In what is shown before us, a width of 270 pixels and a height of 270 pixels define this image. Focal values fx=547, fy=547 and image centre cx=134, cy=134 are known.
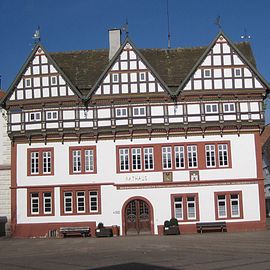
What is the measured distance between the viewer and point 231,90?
42812mm

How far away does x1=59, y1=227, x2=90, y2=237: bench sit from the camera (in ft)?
137

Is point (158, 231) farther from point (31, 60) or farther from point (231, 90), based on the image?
point (31, 60)

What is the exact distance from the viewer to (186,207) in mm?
42125

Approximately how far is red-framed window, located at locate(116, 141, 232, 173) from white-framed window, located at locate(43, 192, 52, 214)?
19.0ft

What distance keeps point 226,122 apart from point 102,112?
383 inches

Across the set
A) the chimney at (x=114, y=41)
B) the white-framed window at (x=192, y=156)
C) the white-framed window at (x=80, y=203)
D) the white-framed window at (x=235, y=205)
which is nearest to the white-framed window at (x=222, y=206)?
the white-framed window at (x=235, y=205)

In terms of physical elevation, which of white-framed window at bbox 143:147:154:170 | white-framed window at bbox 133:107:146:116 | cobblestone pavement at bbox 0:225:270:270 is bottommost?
cobblestone pavement at bbox 0:225:270:270

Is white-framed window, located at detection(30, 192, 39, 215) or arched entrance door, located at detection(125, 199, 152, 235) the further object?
white-framed window, located at detection(30, 192, 39, 215)

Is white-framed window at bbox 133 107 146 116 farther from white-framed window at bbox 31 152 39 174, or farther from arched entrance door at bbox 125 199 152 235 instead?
white-framed window at bbox 31 152 39 174

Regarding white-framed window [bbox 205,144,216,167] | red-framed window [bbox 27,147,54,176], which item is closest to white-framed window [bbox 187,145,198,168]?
white-framed window [bbox 205,144,216,167]

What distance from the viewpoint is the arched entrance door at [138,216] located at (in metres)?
42.3

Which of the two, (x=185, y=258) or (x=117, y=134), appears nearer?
(x=185, y=258)

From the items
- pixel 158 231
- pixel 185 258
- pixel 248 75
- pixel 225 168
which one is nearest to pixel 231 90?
pixel 248 75

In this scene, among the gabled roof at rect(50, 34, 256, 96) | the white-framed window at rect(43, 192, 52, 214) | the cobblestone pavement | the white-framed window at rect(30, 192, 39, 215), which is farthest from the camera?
the gabled roof at rect(50, 34, 256, 96)
